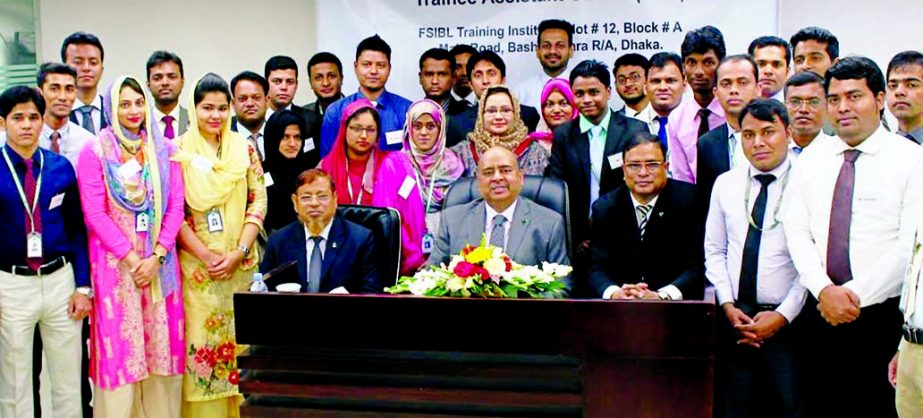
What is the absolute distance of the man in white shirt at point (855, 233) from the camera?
11.0 ft

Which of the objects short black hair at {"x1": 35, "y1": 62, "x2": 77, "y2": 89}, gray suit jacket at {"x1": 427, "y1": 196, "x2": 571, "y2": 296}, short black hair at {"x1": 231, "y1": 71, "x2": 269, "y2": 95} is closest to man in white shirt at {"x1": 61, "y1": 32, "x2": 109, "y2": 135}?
short black hair at {"x1": 35, "y1": 62, "x2": 77, "y2": 89}

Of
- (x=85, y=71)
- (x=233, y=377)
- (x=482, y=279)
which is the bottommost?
(x=233, y=377)

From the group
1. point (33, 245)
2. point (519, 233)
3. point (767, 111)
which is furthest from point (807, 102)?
point (33, 245)

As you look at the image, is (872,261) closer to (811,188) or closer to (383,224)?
(811,188)

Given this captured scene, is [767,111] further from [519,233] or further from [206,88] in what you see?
[206,88]

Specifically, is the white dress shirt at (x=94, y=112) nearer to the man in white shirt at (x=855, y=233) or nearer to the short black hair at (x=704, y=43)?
the short black hair at (x=704, y=43)

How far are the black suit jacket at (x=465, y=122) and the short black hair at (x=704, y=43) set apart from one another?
84 cm

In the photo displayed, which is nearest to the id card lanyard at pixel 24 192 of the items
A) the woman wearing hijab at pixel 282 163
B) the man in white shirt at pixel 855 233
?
the woman wearing hijab at pixel 282 163

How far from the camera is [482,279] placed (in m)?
3.02

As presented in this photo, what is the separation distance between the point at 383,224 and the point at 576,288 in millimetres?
881

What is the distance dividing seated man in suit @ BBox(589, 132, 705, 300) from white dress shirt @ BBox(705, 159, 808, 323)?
0.06 m

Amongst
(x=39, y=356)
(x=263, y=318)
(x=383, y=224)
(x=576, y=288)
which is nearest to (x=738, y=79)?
(x=576, y=288)

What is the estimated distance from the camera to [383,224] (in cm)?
414

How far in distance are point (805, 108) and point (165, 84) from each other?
305 cm
